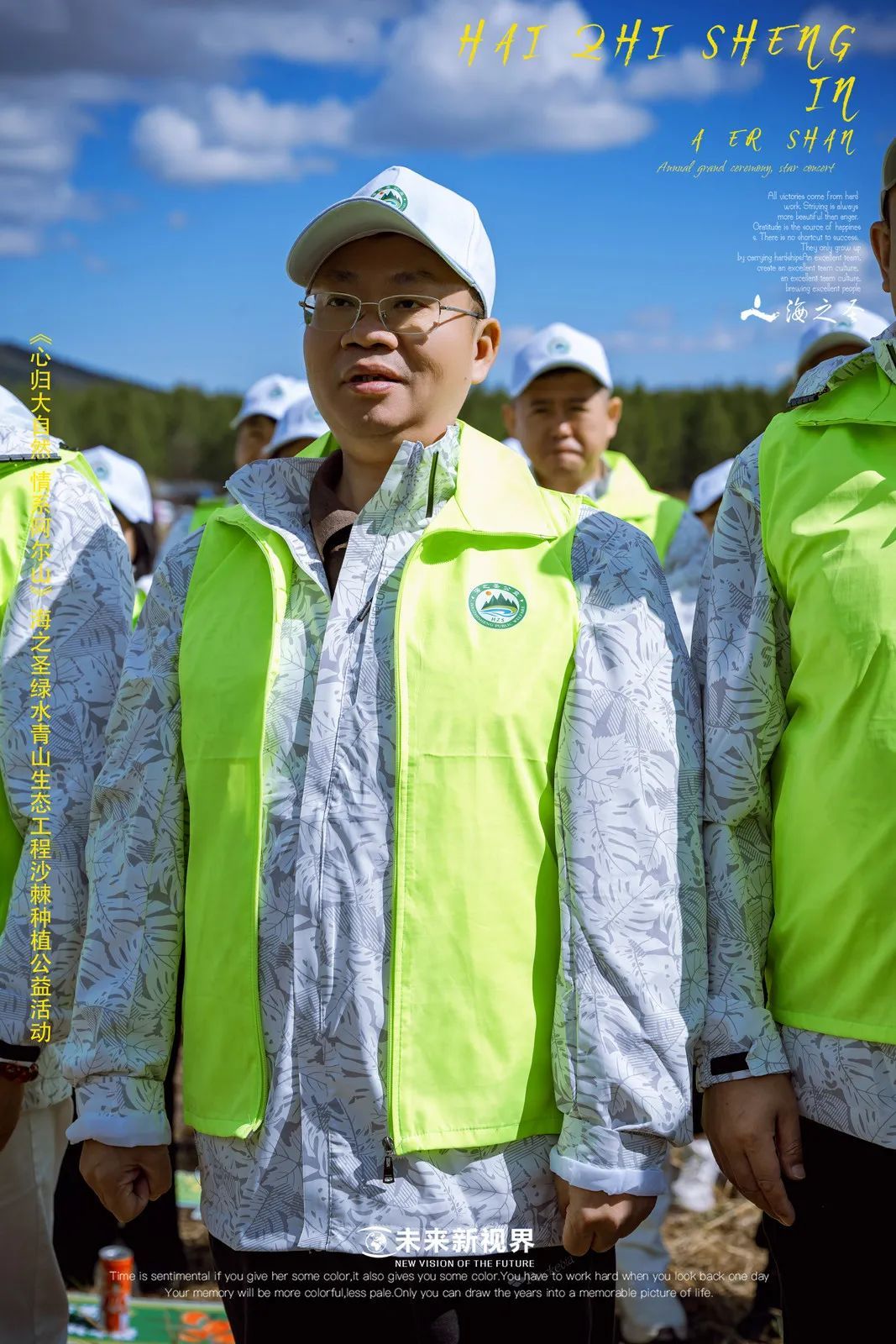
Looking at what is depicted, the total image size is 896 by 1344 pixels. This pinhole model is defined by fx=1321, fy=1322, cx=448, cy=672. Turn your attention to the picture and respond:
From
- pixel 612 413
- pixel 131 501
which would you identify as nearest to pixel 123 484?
pixel 131 501

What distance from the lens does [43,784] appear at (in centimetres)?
246

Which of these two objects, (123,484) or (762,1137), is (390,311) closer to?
(762,1137)

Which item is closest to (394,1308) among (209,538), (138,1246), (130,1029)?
(130,1029)

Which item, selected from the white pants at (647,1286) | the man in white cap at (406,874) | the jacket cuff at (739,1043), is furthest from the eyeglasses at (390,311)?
the white pants at (647,1286)

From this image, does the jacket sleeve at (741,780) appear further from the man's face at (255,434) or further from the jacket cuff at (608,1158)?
the man's face at (255,434)

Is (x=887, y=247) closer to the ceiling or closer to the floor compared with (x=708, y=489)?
closer to the floor

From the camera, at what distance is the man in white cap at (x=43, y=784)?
2.40m

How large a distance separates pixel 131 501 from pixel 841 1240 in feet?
11.3

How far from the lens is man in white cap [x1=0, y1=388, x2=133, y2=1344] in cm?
240

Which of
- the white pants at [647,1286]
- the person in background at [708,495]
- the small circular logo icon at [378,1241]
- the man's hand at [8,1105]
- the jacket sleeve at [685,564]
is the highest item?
the person in background at [708,495]

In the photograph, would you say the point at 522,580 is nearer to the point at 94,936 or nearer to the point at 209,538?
the point at 209,538

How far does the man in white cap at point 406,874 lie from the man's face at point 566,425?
8.98 ft

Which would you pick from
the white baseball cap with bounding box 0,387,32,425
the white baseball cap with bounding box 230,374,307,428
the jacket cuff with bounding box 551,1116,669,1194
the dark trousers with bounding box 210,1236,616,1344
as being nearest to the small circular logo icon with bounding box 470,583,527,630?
the jacket cuff with bounding box 551,1116,669,1194

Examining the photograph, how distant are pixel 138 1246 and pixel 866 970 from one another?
2768 mm
